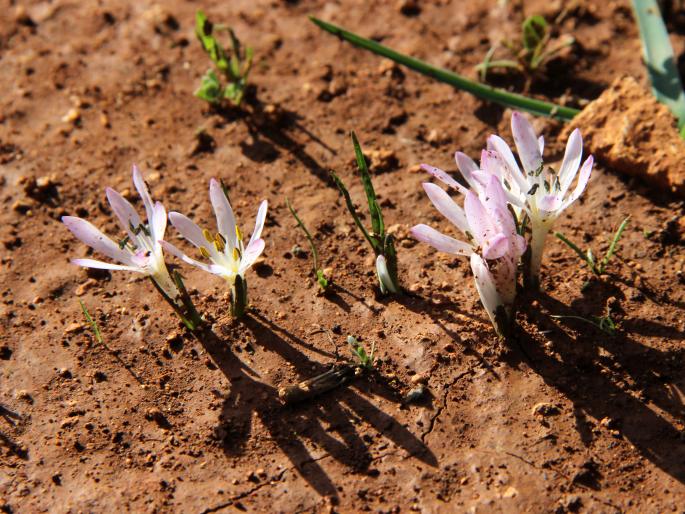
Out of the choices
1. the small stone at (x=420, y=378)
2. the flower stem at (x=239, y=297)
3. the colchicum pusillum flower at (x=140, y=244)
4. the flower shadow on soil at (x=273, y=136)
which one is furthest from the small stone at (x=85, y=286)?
the small stone at (x=420, y=378)

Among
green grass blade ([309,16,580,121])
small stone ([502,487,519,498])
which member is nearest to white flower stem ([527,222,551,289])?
small stone ([502,487,519,498])

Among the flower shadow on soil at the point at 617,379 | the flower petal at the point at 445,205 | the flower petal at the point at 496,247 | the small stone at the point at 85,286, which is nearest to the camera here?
the flower petal at the point at 496,247

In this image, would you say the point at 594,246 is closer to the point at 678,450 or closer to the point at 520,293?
the point at 520,293

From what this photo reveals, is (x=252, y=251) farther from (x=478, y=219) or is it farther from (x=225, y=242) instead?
(x=478, y=219)

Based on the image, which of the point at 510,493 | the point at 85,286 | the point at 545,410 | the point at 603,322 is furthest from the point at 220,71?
the point at 510,493

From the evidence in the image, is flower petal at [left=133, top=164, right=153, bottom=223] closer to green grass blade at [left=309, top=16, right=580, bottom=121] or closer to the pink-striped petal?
the pink-striped petal

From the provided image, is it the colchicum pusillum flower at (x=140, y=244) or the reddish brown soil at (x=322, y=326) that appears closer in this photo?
the reddish brown soil at (x=322, y=326)

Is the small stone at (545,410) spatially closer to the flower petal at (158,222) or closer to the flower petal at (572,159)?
the flower petal at (572,159)
